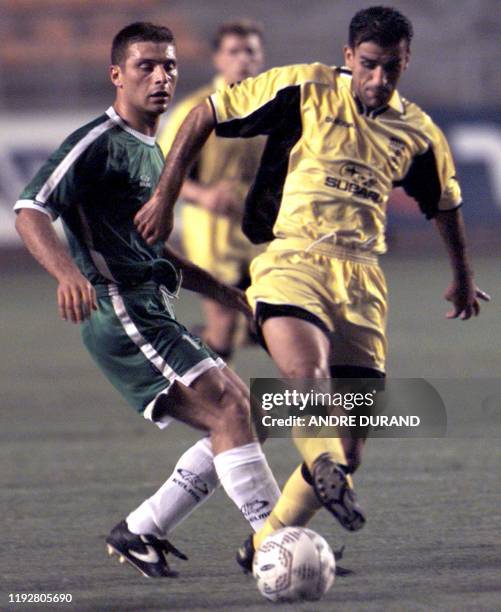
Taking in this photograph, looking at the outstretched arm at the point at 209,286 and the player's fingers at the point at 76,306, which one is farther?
the outstretched arm at the point at 209,286

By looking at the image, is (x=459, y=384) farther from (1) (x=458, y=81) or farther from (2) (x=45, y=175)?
(1) (x=458, y=81)

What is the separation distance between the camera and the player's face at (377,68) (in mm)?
4398

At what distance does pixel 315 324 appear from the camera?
14.3 feet

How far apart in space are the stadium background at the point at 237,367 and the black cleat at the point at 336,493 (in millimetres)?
311

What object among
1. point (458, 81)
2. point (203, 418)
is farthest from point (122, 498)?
point (458, 81)

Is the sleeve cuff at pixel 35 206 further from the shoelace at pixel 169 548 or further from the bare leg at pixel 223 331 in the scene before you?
the bare leg at pixel 223 331

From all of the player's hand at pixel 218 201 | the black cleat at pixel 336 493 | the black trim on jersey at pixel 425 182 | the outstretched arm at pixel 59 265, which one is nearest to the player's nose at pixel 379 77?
the black trim on jersey at pixel 425 182

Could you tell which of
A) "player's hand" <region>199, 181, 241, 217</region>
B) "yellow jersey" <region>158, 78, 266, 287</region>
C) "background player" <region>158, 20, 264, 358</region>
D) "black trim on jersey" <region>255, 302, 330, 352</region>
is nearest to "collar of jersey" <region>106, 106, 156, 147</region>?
"black trim on jersey" <region>255, 302, 330, 352</region>

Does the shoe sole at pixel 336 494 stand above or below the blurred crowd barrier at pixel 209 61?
above

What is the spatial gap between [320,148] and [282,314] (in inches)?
22.6

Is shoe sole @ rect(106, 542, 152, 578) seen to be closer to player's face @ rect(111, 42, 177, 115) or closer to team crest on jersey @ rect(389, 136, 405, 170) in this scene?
player's face @ rect(111, 42, 177, 115)

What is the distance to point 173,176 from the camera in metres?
4.28

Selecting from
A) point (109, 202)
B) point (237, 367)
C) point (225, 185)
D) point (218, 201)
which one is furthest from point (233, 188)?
point (109, 202)

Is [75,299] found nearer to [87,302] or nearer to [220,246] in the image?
[87,302]
